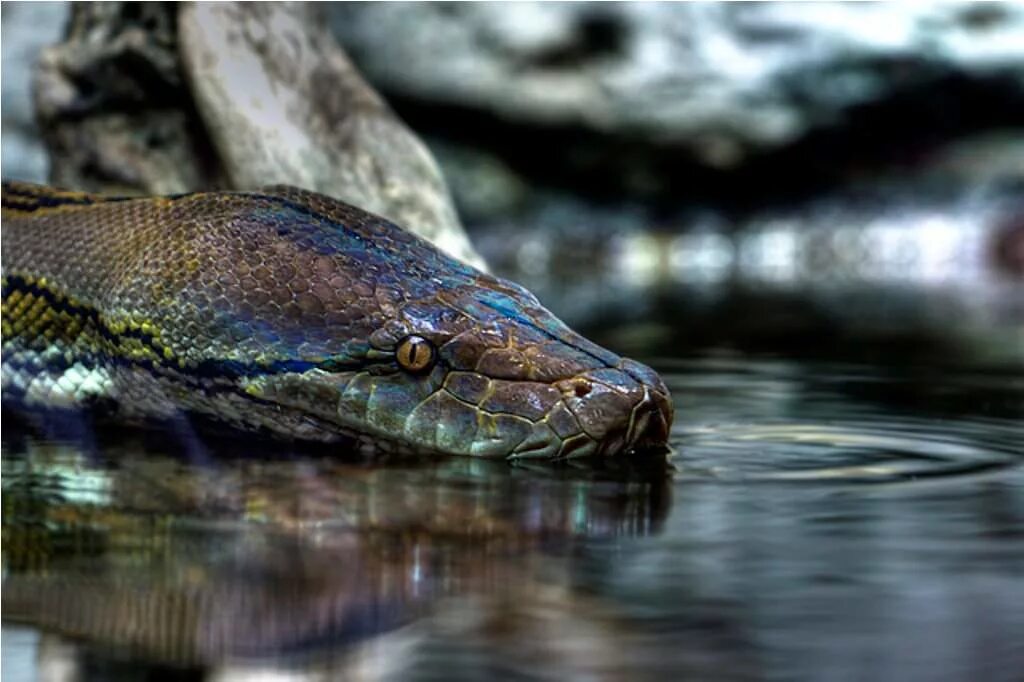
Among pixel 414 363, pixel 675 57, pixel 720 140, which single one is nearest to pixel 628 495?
pixel 414 363

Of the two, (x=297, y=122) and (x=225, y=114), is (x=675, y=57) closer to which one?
(x=297, y=122)

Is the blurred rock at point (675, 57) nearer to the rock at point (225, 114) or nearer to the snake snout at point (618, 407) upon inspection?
the rock at point (225, 114)

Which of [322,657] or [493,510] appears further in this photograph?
[493,510]

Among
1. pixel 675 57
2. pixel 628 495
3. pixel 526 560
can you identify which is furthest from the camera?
pixel 675 57

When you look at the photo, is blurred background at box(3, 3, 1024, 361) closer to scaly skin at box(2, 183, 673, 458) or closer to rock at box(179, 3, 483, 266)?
rock at box(179, 3, 483, 266)

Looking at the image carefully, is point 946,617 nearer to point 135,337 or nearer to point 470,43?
point 135,337

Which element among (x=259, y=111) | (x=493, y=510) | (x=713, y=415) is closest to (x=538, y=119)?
(x=259, y=111)
